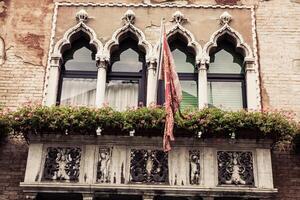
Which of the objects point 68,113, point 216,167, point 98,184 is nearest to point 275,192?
point 216,167

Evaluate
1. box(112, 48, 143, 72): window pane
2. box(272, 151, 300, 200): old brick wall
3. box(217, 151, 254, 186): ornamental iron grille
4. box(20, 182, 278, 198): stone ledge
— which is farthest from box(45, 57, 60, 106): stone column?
A: box(272, 151, 300, 200): old brick wall

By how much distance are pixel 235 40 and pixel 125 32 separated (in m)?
2.23

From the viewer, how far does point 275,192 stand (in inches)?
379

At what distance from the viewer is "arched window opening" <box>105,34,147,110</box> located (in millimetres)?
11586

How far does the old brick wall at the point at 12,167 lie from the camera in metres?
10.3

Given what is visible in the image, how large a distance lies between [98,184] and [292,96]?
13.8 ft

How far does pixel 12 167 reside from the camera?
10617 millimetres

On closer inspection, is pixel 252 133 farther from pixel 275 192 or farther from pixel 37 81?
pixel 37 81

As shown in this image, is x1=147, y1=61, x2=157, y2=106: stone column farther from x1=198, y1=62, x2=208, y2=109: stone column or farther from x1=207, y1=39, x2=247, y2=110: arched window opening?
Result: x1=207, y1=39, x2=247, y2=110: arched window opening

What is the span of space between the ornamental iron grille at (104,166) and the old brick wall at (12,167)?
1.45 metres

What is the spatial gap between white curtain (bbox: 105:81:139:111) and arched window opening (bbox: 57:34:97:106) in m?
0.32

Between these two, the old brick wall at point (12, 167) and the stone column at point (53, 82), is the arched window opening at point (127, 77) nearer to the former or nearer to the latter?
the stone column at point (53, 82)

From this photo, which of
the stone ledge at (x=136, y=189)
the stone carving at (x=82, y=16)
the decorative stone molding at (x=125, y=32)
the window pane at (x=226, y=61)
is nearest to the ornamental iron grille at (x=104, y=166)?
the stone ledge at (x=136, y=189)

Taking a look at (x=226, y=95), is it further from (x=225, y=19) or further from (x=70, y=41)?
(x=70, y=41)
